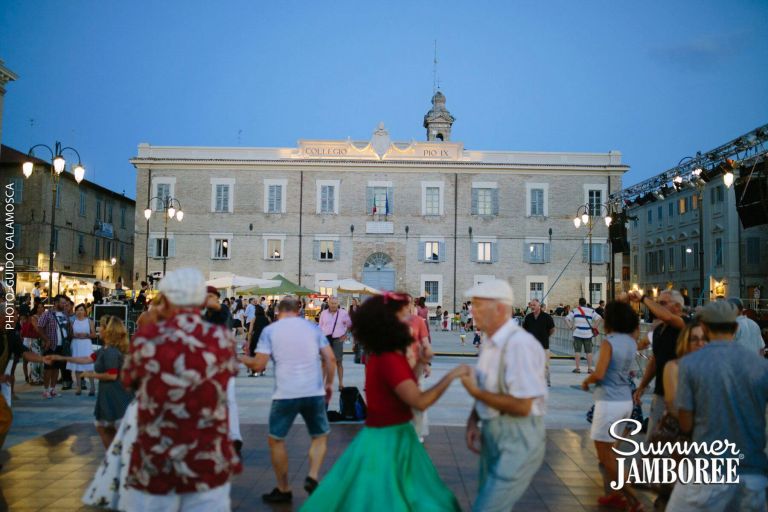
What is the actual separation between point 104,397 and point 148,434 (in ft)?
11.9

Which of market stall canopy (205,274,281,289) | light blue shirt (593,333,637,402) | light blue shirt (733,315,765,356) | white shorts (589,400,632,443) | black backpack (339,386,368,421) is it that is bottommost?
black backpack (339,386,368,421)

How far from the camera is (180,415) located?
10.6 ft

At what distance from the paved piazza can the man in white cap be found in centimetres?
224

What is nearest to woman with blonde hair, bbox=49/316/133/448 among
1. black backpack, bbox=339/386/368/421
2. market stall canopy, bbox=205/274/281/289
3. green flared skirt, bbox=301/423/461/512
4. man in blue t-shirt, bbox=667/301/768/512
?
green flared skirt, bbox=301/423/461/512

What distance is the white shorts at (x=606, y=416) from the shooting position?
19.0 ft

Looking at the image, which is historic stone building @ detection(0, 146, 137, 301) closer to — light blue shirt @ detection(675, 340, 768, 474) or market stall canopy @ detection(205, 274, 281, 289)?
market stall canopy @ detection(205, 274, 281, 289)

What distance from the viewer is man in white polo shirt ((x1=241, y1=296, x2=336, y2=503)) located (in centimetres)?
581

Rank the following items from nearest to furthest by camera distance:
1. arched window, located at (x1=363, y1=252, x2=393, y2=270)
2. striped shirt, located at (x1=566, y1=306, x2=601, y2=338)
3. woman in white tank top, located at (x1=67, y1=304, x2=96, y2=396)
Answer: woman in white tank top, located at (x1=67, y1=304, x2=96, y2=396) → striped shirt, located at (x1=566, y1=306, x2=601, y2=338) → arched window, located at (x1=363, y1=252, x2=393, y2=270)

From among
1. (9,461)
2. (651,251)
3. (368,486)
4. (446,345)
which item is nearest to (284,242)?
(446,345)

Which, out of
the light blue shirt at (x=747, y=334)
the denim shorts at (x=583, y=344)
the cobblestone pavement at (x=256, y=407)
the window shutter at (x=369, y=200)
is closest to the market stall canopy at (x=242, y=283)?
the cobblestone pavement at (x=256, y=407)

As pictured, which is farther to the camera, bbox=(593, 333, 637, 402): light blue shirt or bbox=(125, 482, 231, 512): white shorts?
bbox=(593, 333, 637, 402): light blue shirt

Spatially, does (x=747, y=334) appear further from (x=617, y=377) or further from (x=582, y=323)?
(x=582, y=323)

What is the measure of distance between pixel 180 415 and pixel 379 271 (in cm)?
3717

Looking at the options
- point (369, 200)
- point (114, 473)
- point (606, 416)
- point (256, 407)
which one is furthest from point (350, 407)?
point (369, 200)
